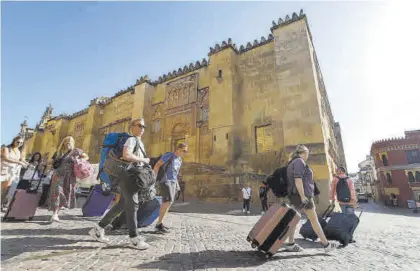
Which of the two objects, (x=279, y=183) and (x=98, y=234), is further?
(x=279, y=183)

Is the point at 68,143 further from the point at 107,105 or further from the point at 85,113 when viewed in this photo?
the point at 85,113

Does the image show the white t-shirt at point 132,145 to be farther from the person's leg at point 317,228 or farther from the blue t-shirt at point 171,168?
the person's leg at point 317,228

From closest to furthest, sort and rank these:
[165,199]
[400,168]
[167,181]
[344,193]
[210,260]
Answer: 1. [210,260]
2. [165,199]
3. [167,181]
4. [344,193]
5. [400,168]

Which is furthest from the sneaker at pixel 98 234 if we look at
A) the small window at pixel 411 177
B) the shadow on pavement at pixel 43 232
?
the small window at pixel 411 177

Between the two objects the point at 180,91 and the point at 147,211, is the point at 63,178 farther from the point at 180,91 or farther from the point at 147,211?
the point at 180,91

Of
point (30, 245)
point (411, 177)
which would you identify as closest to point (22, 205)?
point (30, 245)

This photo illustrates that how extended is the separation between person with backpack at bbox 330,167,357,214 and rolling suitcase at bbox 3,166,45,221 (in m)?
6.24

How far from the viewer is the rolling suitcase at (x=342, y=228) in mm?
3766

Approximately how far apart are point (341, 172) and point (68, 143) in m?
5.97

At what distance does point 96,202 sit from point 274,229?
4.70 metres

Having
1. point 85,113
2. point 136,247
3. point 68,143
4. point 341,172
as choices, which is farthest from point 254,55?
point 85,113

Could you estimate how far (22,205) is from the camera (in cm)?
448

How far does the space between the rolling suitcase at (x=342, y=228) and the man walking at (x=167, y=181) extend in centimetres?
289

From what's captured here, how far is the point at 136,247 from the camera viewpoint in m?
2.83
